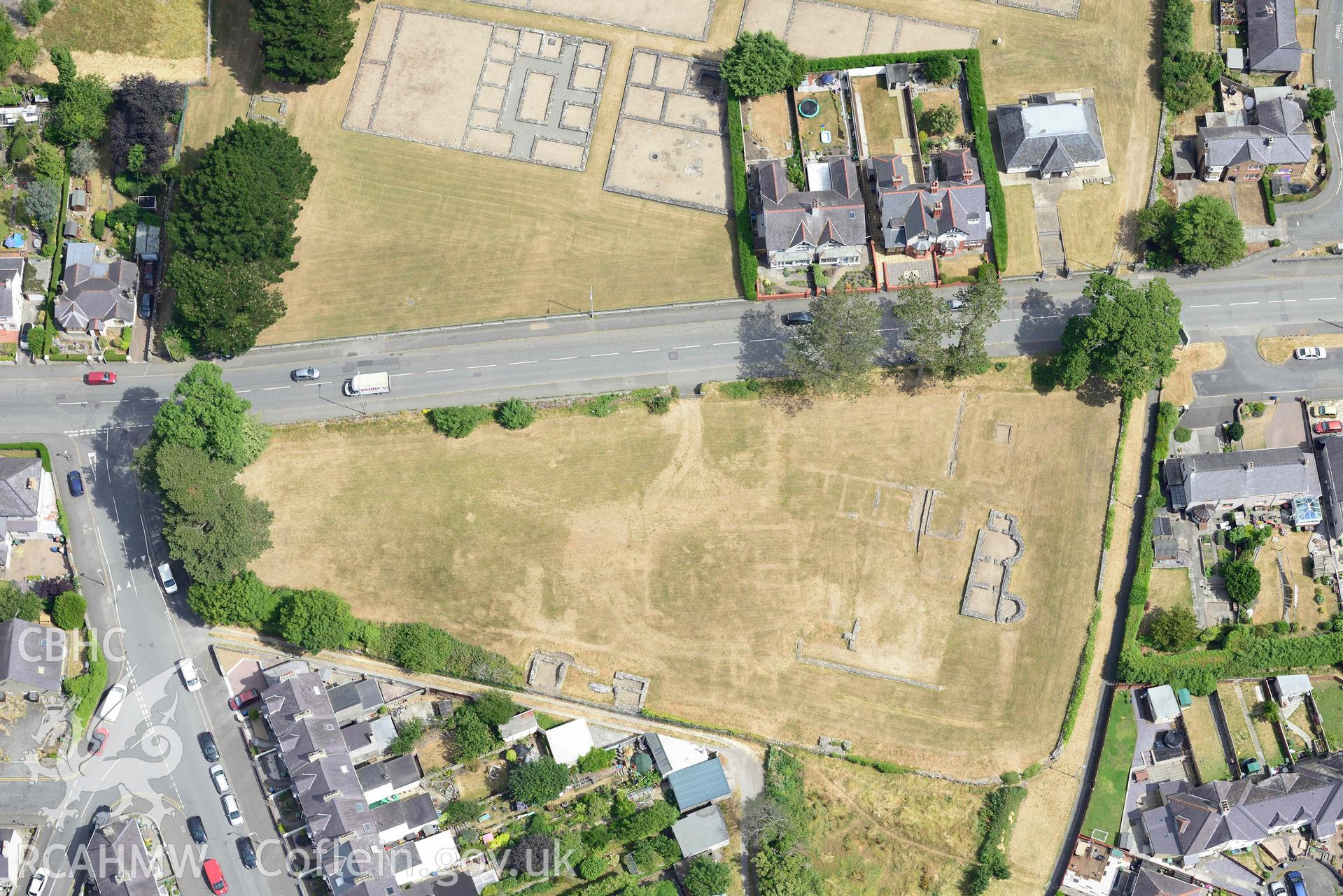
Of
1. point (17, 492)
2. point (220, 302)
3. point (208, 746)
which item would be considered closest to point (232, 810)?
point (208, 746)

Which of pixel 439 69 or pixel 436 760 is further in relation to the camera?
pixel 439 69

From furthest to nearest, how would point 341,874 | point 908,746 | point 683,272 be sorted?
point 683,272 → point 908,746 → point 341,874

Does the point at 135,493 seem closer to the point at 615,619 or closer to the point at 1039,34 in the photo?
the point at 615,619

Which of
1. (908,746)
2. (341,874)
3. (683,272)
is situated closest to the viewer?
(341,874)

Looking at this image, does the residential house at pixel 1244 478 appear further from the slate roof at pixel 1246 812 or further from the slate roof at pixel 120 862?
the slate roof at pixel 120 862

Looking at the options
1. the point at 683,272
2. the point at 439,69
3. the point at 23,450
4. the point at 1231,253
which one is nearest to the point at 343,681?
the point at 23,450

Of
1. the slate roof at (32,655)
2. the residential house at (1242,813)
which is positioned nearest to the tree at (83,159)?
the slate roof at (32,655)

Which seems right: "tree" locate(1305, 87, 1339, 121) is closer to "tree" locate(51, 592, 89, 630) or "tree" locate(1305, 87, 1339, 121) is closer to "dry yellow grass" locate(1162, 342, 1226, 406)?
"dry yellow grass" locate(1162, 342, 1226, 406)

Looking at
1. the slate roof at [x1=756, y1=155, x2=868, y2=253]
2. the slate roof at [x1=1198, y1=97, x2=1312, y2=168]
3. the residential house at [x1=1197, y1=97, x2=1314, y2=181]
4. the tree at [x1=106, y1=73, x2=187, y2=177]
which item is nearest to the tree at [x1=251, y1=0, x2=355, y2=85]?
the tree at [x1=106, y1=73, x2=187, y2=177]
